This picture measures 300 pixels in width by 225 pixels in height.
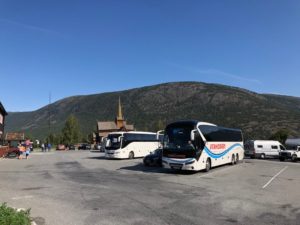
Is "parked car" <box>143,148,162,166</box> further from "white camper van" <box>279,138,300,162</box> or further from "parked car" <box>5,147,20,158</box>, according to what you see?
"parked car" <box>5,147,20,158</box>

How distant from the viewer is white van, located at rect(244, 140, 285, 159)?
152 ft

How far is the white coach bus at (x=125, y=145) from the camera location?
35.4 metres

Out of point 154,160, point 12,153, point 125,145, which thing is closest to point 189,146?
point 154,160

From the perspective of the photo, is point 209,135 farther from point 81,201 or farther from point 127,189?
point 81,201

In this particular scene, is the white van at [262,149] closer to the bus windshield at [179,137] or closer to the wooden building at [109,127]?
the bus windshield at [179,137]

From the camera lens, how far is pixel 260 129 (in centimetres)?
11581

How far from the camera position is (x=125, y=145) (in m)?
35.7

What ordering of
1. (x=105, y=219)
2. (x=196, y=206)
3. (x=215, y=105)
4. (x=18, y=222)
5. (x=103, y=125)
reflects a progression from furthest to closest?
(x=215, y=105) → (x=103, y=125) → (x=196, y=206) → (x=105, y=219) → (x=18, y=222)

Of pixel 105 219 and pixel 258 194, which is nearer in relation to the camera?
pixel 105 219

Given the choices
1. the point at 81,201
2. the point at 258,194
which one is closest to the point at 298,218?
the point at 258,194

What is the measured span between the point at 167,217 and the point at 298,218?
3.60 metres

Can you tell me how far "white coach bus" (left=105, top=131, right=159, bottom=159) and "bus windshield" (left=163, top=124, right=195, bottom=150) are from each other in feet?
43.4

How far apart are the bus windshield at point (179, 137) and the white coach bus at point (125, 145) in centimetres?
1323

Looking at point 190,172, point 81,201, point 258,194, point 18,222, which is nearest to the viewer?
point 18,222
